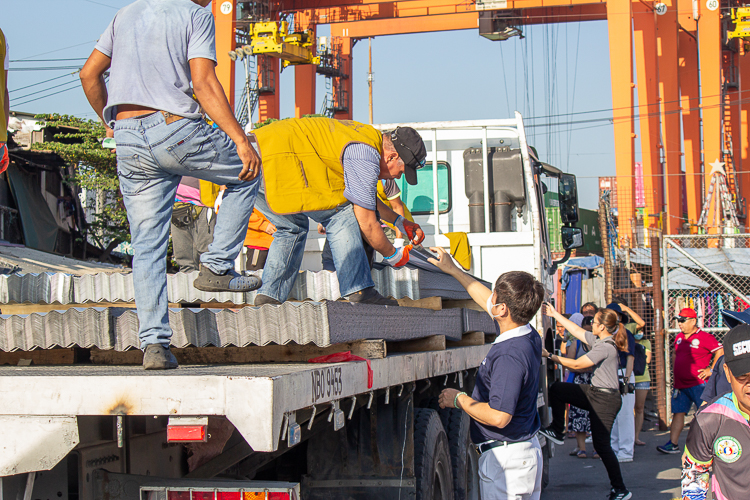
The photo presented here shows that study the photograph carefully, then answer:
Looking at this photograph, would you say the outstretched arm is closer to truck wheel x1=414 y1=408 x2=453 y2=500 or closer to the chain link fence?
truck wheel x1=414 y1=408 x2=453 y2=500

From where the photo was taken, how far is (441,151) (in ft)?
26.1

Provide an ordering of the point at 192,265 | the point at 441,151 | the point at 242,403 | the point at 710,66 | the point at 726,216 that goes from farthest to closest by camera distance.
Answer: the point at 710,66, the point at 726,216, the point at 441,151, the point at 192,265, the point at 242,403

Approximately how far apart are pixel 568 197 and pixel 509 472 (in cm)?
485

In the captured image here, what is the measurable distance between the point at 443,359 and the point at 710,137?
32.5 m

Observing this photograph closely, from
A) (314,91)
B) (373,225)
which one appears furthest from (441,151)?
(314,91)

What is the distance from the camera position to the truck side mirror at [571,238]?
8641mm

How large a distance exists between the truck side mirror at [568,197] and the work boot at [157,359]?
587cm

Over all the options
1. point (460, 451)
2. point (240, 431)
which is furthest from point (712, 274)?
point (240, 431)

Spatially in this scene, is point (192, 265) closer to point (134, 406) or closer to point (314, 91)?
point (134, 406)

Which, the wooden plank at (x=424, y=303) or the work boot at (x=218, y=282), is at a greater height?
the work boot at (x=218, y=282)

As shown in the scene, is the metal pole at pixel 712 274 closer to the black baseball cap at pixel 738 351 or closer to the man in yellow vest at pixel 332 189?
the man in yellow vest at pixel 332 189

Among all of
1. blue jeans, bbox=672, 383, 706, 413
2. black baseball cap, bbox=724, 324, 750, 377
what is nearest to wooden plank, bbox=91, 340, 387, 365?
black baseball cap, bbox=724, 324, 750, 377

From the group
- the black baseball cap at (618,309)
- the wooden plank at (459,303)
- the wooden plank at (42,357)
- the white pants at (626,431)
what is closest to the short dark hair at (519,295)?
the wooden plank at (459,303)

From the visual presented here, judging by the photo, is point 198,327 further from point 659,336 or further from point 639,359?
point 659,336
